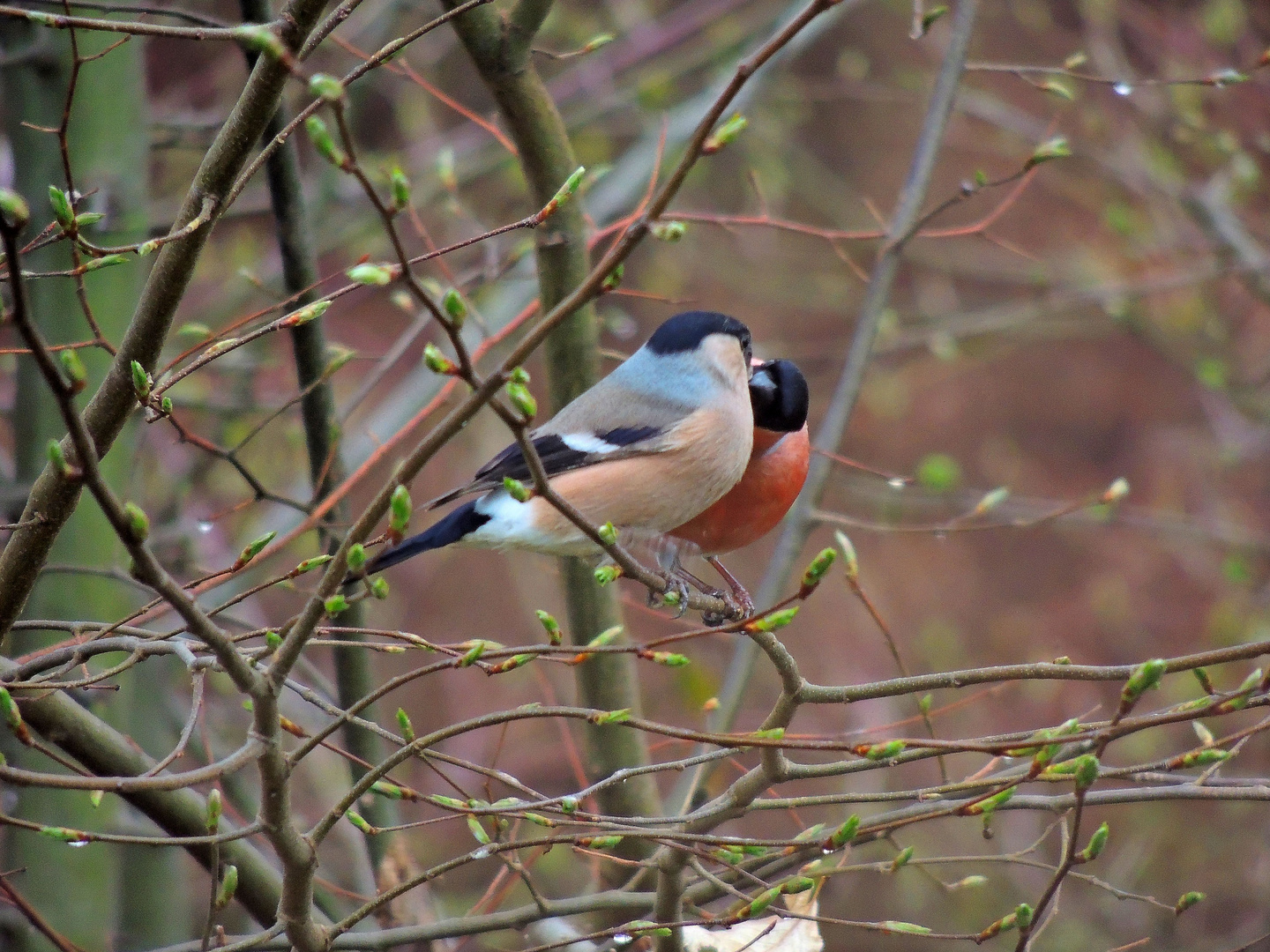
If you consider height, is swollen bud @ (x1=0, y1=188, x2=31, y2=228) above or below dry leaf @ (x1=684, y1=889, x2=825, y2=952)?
above

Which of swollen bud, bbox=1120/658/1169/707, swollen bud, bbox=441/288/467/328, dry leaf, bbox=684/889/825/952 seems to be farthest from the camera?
dry leaf, bbox=684/889/825/952

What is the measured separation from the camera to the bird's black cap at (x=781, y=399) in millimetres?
2928

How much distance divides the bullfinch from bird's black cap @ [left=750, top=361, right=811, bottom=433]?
0.14 metres

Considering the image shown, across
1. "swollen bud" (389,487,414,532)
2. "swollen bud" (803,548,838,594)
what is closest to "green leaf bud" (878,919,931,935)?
"swollen bud" (803,548,838,594)

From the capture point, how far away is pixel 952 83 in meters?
3.33

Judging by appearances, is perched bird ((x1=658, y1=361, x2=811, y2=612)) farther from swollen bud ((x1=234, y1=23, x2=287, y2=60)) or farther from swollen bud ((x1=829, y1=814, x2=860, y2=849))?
swollen bud ((x1=234, y1=23, x2=287, y2=60))

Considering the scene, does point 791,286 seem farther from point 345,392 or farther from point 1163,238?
point 345,392

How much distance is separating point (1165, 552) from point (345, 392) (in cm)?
553

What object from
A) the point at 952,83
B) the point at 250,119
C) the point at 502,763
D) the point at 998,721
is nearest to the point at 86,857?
the point at 250,119

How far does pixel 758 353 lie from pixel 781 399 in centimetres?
266

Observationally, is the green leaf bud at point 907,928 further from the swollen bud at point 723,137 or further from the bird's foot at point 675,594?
the swollen bud at point 723,137

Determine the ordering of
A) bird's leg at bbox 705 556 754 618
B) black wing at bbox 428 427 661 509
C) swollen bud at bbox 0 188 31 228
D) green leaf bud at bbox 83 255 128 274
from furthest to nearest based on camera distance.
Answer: bird's leg at bbox 705 556 754 618 < black wing at bbox 428 427 661 509 < green leaf bud at bbox 83 255 128 274 < swollen bud at bbox 0 188 31 228

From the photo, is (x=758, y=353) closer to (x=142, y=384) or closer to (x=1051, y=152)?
(x=1051, y=152)

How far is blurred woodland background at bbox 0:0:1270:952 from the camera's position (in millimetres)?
2746
